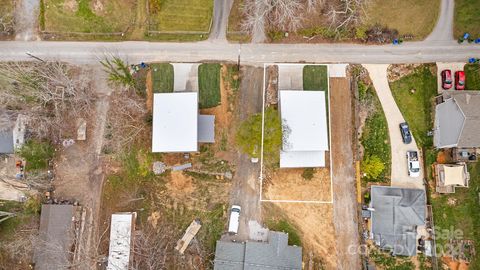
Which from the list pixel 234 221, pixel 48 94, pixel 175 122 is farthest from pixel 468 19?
pixel 48 94

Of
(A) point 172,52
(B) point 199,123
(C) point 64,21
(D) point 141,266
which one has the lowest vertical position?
(D) point 141,266

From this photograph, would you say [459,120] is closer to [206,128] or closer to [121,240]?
[206,128]

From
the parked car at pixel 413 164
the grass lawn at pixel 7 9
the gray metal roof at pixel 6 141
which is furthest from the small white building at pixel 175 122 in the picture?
the parked car at pixel 413 164

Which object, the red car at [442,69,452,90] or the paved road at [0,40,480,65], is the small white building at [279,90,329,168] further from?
the red car at [442,69,452,90]

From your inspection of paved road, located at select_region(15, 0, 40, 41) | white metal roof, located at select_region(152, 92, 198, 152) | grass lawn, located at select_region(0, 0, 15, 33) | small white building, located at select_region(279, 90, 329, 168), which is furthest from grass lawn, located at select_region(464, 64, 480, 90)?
grass lawn, located at select_region(0, 0, 15, 33)

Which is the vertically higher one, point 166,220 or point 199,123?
point 199,123

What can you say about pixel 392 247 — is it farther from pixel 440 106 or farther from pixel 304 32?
pixel 304 32

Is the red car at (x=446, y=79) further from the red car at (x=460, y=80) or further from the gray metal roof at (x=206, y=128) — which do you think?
the gray metal roof at (x=206, y=128)

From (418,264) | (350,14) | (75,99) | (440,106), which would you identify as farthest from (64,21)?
(418,264)
